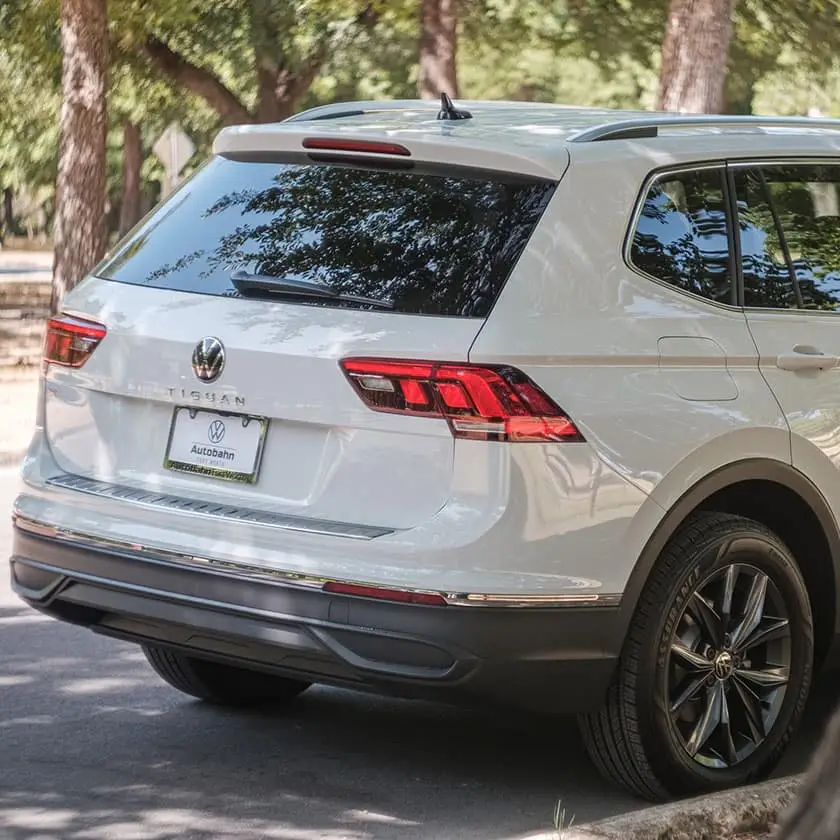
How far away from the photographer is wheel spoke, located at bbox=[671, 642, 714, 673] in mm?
4898

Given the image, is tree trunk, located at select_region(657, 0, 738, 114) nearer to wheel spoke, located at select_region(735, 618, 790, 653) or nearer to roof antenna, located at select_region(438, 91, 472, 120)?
roof antenna, located at select_region(438, 91, 472, 120)

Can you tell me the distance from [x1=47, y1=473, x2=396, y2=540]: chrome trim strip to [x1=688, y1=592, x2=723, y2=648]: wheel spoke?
0.97 metres

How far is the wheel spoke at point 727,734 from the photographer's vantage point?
5.11 metres

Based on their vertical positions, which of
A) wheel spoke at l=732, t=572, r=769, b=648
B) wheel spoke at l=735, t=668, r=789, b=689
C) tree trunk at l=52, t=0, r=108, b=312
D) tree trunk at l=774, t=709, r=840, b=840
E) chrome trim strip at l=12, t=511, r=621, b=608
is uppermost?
tree trunk at l=774, t=709, r=840, b=840

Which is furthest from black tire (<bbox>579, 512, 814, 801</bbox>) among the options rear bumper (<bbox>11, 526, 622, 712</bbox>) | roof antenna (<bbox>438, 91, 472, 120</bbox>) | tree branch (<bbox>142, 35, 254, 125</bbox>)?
tree branch (<bbox>142, 35, 254, 125</bbox>)

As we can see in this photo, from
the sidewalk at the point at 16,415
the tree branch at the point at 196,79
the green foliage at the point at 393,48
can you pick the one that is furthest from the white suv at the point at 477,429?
the tree branch at the point at 196,79

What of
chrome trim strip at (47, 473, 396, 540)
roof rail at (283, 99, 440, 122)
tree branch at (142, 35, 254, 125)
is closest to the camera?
chrome trim strip at (47, 473, 396, 540)

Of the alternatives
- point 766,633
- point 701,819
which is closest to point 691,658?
point 766,633

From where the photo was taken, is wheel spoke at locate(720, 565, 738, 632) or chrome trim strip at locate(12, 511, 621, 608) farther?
wheel spoke at locate(720, 565, 738, 632)

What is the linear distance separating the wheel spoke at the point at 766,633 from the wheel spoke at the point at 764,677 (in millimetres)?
67

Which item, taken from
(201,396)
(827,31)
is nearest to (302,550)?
(201,396)

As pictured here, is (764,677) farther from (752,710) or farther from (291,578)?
(291,578)

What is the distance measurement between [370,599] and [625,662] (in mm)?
755

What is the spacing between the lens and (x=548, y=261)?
15.0ft
